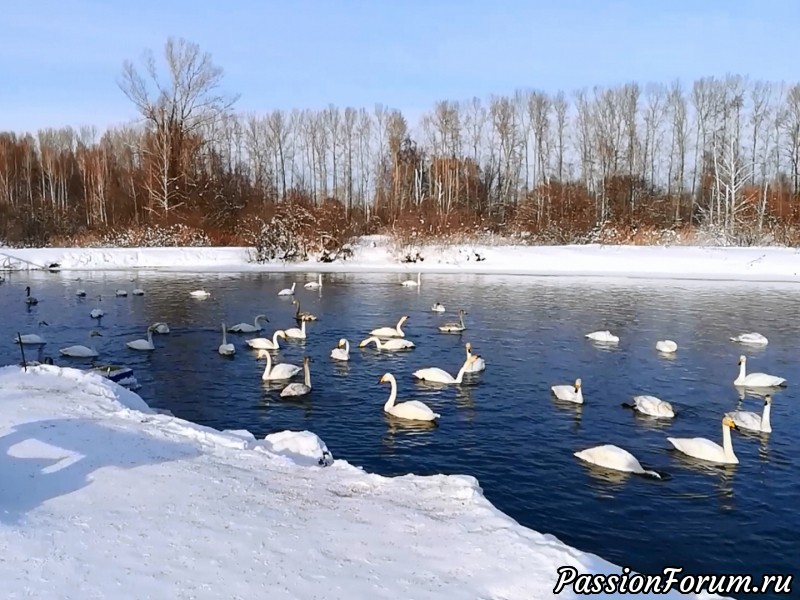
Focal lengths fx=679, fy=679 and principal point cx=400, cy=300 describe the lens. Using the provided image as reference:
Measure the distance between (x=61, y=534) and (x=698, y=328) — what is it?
685 inches

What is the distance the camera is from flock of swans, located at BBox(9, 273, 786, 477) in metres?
9.14

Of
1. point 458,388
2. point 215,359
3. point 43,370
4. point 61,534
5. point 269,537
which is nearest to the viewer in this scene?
point 61,534

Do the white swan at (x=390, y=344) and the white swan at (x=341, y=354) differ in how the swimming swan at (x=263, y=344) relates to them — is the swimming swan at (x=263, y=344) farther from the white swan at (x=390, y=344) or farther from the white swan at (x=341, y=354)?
the white swan at (x=390, y=344)

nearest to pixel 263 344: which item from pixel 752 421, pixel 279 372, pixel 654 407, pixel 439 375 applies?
pixel 279 372

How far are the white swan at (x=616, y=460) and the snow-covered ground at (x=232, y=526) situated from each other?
2.16 m

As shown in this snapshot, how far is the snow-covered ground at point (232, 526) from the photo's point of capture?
5.05m

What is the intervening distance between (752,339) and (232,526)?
48.8 ft

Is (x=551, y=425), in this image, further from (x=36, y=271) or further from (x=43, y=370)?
(x=36, y=271)

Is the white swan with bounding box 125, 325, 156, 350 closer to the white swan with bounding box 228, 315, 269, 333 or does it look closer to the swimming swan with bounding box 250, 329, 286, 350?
the swimming swan with bounding box 250, 329, 286, 350

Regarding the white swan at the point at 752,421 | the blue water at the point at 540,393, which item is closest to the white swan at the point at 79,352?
the blue water at the point at 540,393

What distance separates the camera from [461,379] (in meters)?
13.2

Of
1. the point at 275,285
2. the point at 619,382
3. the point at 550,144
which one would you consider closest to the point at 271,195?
the point at 550,144

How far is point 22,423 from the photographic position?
8273 millimetres

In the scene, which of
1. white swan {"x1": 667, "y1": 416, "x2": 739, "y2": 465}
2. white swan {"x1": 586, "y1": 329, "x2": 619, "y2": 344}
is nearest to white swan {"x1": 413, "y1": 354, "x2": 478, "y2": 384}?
white swan {"x1": 667, "y1": 416, "x2": 739, "y2": 465}
